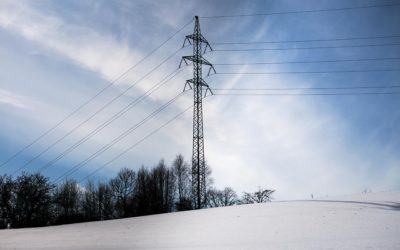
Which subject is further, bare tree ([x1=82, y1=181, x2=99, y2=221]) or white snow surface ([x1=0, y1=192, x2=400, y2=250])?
bare tree ([x1=82, y1=181, x2=99, y2=221])

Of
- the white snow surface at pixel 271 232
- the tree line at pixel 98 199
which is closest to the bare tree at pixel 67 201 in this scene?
the tree line at pixel 98 199

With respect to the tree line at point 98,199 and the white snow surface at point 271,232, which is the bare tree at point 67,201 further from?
the white snow surface at point 271,232

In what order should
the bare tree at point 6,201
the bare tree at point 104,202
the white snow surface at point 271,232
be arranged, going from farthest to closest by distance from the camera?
1. the bare tree at point 104,202
2. the bare tree at point 6,201
3. the white snow surface at point 271,232

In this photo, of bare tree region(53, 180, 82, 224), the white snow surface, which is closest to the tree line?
bare tree region(53, 180, 82, 224)

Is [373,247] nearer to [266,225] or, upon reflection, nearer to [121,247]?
[266,225]

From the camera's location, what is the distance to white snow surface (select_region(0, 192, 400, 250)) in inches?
541

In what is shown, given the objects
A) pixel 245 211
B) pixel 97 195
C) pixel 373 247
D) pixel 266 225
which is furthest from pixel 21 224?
pixel 373 247

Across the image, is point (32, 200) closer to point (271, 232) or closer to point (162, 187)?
point (162, 187)

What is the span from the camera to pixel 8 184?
7769cm

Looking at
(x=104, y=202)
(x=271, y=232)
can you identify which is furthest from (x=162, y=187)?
(x=271, y=232)

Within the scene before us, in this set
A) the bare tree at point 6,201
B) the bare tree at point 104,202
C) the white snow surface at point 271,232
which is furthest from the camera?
the bare tree at point 104,202

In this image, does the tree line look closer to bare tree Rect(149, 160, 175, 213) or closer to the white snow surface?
bare tree Rect(149, 160, 175, 213)

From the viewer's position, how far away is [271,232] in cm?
1625

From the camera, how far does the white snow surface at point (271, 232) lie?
13734 millimetres
